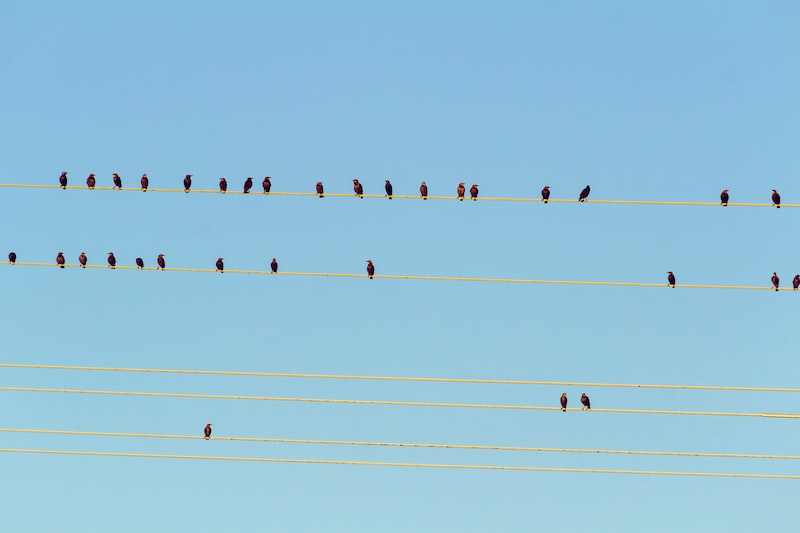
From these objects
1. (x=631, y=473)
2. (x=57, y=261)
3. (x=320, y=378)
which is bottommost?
(x=631, y=473)

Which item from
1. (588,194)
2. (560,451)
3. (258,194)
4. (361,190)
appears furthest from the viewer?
(588,194)

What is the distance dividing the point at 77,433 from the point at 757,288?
1206cm

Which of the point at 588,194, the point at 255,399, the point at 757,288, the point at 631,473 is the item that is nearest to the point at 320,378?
the point at 255,399

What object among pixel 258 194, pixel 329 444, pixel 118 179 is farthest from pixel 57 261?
pixel 329 444

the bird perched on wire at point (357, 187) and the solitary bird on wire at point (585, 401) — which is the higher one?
the bird perched on wire at point (357, 187)

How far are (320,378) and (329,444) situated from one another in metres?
1.29

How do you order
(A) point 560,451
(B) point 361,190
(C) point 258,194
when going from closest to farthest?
1. (A) point 560,451
2. (C) point 258,194
3. (B) point 361,190

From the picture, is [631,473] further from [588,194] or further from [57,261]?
[57,261]

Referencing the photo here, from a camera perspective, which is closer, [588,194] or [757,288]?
[757,288]

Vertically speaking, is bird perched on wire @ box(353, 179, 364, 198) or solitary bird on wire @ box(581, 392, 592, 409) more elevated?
bird perched on wire @ box(353, 179, 364, 198)

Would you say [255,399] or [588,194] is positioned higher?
[588,194]

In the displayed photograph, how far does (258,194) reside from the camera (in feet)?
94.3

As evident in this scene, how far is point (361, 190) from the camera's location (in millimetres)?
36125

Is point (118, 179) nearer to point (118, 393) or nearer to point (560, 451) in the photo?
point (118, 393)
